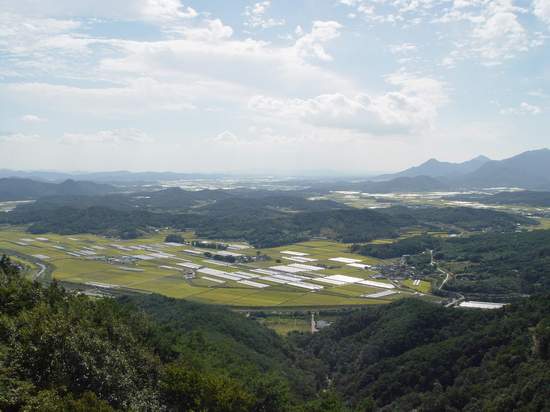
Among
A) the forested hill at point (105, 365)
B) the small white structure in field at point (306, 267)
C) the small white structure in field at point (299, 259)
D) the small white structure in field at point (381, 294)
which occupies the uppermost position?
the forested hill at point (105, 365)

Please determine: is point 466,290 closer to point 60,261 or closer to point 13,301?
point 13,301

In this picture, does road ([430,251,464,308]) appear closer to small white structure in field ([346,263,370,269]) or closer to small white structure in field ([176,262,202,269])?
small white structure in field ([346,263,370,269])

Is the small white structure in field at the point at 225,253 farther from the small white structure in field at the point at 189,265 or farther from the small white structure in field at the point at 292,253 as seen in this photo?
the small white structure in field at the point at 189,265

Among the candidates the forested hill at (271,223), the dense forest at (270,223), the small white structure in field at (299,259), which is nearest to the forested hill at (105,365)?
the small white structure in field at (299,259)

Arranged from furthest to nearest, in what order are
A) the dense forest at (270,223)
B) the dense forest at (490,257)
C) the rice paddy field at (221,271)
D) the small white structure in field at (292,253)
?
1. the dense forest at (270,223)
2. the small white structure in field at (292,253)
3. the dense forest at (490,257)
4. the rice paddy field at (221,271)

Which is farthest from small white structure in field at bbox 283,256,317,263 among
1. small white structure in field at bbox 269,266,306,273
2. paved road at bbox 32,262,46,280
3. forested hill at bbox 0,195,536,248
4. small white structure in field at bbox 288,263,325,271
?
paved road at bbox 32,262,46,280

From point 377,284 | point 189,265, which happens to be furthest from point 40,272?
point 377,284

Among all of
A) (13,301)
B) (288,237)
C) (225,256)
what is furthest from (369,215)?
(13,301)
